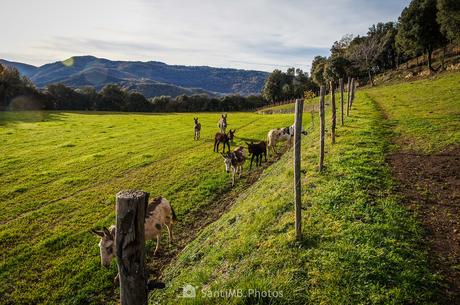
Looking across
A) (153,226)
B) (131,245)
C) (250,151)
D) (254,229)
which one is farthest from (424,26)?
(131,245)

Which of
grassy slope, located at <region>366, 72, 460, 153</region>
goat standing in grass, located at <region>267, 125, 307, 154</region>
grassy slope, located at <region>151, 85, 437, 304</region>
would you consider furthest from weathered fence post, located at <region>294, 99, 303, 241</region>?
goat standing in grass, located at <region>267, 125, 307, 154</region>

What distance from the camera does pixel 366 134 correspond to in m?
19.5

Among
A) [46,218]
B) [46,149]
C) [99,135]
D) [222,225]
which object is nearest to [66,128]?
[99,135]

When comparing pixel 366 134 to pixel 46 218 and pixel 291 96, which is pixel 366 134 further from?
pixel 291 96

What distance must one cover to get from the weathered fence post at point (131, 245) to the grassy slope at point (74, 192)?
5710 millimetres

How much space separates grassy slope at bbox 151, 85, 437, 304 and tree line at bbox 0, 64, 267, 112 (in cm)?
9680

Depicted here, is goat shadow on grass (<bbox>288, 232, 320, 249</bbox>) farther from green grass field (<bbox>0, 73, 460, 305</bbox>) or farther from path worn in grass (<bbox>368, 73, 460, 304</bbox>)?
path worn in grass (<bbox>368, 73, 460, 304</bbox>)

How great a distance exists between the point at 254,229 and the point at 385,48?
4014 inches

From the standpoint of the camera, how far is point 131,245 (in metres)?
4.21

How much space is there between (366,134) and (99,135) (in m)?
33.3

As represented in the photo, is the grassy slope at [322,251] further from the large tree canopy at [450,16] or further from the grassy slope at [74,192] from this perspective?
the large tree canopy at [450,16]

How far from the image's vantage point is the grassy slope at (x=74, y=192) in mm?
9773

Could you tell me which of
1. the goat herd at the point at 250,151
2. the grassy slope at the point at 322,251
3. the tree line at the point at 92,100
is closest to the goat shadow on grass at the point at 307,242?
the grassy slope at the point at 322,251

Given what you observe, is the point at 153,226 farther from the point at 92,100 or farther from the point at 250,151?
the point at 92,100
